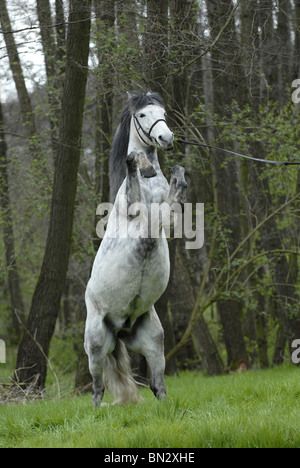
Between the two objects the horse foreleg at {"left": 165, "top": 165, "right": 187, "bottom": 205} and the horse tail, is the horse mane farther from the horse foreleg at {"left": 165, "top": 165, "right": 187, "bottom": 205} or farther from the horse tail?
the horse tail

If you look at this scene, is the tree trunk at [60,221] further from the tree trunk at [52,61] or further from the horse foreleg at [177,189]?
the horse foreleg at [177,189]

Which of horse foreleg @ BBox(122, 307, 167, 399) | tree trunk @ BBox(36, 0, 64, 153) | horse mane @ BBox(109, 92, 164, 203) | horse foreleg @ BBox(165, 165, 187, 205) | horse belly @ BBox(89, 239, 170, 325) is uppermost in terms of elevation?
tree trunk @ BBox(36, 0, 64, 153)

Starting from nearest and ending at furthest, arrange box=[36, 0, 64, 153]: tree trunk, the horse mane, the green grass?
the green grass
the horse mane
box=[36, 0, 64, 153]: tree trunk

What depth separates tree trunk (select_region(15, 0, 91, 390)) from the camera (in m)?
10.9

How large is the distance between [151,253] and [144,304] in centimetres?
57

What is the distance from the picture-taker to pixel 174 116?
11.4 meters

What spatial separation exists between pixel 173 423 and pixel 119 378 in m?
1.92

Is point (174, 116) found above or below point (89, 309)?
above

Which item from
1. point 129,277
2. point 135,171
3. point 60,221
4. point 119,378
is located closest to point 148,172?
point 135,171

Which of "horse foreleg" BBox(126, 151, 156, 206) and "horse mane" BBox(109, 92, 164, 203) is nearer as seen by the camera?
"horse foreleg" BBox(126, 151, 156, 206)

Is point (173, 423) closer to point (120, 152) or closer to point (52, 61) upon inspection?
point (120, 152)

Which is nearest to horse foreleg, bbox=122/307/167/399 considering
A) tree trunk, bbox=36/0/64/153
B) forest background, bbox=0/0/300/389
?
forest background, bbox=0/0/300/389

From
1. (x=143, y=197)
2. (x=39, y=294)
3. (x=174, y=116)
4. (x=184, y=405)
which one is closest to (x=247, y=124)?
(x=174, y=116)
